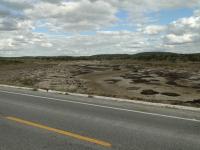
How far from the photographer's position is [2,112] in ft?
33.8

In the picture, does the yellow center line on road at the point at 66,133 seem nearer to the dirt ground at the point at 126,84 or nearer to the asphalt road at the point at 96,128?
the asphalt road at the point at 96,128

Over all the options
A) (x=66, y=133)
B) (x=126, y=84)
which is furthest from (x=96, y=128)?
(x=126, y=84)

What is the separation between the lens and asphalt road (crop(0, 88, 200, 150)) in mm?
6465

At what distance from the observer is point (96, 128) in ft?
26.3

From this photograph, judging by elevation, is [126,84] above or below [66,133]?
below

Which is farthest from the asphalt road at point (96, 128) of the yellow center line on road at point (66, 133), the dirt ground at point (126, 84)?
the dirt ground at point (126, 84)

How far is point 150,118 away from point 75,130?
9.19 feet

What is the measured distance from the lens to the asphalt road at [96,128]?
21.2ft

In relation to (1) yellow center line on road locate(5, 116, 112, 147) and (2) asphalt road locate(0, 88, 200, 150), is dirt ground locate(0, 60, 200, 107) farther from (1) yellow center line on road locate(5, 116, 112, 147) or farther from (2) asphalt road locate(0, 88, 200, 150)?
(1) yellow center line on road locate(5, 116, 112, 147)

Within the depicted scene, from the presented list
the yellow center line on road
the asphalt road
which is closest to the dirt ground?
the asphalt road

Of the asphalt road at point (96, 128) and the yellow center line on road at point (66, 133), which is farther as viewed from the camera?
the yellow center line on road at point (66, 133)

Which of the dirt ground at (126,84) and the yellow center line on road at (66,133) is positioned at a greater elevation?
A: the yellow center line on road at (66,133)

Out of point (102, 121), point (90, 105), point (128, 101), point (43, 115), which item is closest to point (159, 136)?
point (102, 121)

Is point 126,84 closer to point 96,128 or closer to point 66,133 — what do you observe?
point 96,128
